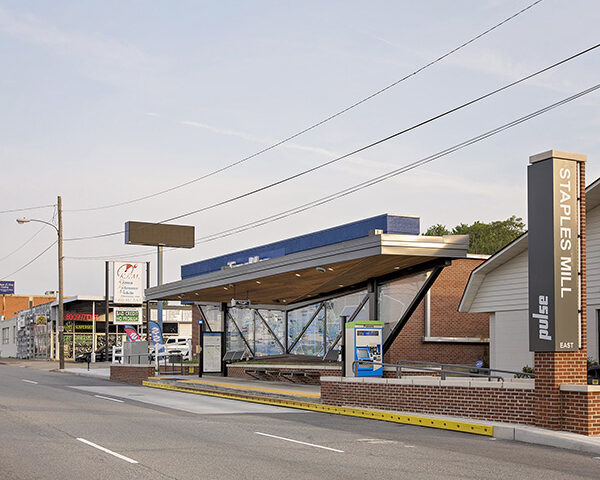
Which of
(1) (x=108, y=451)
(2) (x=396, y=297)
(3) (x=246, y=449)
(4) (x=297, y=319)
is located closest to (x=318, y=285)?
(4) (x=297, y=319)

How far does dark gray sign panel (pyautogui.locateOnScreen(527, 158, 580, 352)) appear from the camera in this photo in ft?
50.6

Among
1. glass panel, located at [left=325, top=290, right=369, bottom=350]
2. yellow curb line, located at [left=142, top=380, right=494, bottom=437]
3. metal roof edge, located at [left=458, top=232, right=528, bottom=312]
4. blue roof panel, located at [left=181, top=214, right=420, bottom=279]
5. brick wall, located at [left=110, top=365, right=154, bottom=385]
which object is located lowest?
brick wall, located at [left=110, top=365, right=154, bottom=385]

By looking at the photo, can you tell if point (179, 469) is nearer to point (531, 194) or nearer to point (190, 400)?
point (531, 194)

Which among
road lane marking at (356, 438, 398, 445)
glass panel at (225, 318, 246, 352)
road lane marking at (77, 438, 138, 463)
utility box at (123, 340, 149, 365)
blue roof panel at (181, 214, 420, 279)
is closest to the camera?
road lane marking at (77, 438, 138, 463)

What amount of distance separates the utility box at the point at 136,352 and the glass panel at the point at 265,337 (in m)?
5.58

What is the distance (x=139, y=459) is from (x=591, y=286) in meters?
14.7

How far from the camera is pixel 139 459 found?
11.9m

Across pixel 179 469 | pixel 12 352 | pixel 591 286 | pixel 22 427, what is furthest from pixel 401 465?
pixel 12 352

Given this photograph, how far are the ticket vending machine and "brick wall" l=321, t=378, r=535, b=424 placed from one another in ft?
8.67

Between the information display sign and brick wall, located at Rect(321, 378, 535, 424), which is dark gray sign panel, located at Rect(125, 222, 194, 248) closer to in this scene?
the information display sign

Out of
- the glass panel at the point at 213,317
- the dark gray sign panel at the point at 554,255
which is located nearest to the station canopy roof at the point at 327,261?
the glass panel at the point at 213,317

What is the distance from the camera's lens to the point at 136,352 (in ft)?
125

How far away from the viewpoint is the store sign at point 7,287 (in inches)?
5010

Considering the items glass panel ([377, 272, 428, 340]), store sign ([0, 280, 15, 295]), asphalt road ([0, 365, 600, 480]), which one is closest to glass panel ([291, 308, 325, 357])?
glass panel ([377, 272, 428, 340])
